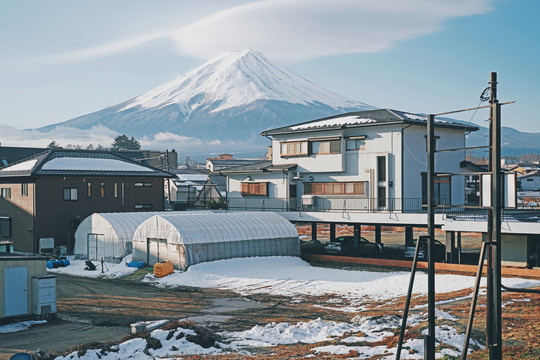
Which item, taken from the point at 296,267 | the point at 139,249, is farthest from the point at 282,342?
the point at 139,249

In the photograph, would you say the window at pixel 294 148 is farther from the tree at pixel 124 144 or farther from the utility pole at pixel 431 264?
the tree at pixel 124 144

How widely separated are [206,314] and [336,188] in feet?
74.7

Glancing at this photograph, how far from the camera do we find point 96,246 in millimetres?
44750

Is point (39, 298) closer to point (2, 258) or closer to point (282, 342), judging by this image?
point (2, 258)

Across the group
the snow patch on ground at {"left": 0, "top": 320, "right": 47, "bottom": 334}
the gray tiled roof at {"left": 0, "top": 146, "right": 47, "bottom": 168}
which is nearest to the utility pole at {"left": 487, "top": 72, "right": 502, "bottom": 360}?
the snow patch on ground at {"left": 0, "top": 320, "right": 47, "bottom": 334}

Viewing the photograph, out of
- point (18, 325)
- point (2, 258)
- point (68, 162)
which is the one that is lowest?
point (18, 325)

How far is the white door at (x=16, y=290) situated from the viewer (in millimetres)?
25078

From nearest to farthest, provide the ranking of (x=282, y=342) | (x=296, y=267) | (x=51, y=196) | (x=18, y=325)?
(x=282, y=342) → (x=18, y=325) → (x=296, y=267) → (x=51, y=196)

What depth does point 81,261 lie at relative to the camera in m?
45.0

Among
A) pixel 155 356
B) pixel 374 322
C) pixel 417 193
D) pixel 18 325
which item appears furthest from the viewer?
pixel 417 193

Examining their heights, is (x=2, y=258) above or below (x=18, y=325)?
above

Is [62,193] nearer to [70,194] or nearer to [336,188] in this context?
[70,194]

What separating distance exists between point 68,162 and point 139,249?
16.3m

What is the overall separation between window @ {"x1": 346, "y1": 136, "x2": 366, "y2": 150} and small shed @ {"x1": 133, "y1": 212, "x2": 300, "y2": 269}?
8.10 m
